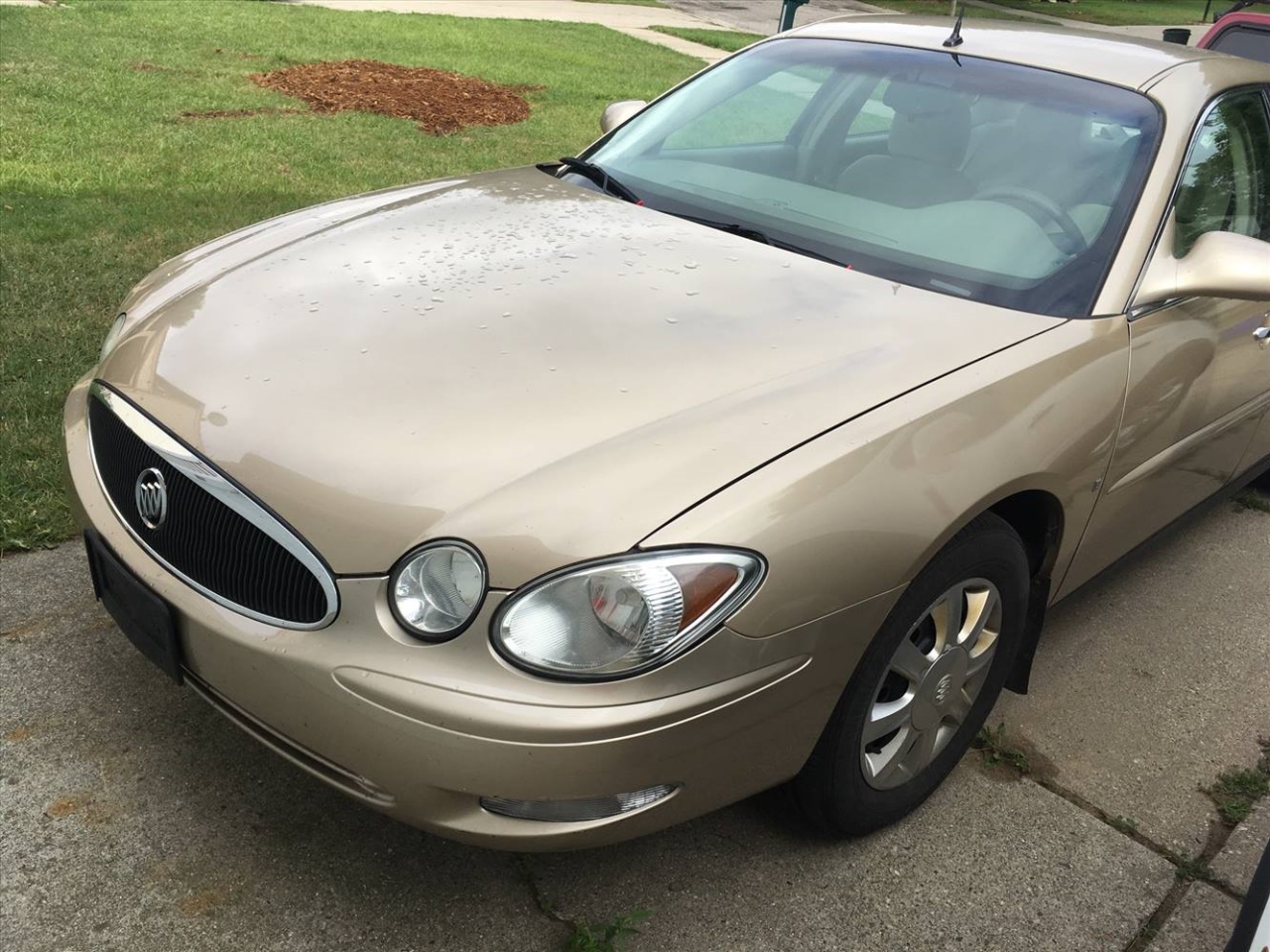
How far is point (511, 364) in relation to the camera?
88.2 inches

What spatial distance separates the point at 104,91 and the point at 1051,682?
8.32 meters

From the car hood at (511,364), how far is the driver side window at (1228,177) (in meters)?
0.72

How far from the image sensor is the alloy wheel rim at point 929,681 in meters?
2.31

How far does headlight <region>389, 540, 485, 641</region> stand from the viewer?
185cm

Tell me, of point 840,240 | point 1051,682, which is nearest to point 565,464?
point 840,240

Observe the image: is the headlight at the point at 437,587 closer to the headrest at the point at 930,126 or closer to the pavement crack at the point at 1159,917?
the pavement crack at the point at 1159,917

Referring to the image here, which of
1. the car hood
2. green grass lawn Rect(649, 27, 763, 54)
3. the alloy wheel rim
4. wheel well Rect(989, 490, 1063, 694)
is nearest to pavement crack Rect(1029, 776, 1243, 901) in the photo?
wheel well Rect(989, 490, 1063, 694)

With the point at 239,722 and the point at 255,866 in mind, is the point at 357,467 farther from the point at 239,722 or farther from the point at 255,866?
the point at 255,866

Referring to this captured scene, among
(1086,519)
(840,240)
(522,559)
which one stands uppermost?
(840,240)

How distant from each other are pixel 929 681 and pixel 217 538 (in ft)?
4.67

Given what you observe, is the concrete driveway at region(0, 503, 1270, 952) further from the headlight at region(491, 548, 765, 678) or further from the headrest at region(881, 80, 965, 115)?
the headrest at region(881, 80, 965, 115)

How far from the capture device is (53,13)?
11680 millimetres

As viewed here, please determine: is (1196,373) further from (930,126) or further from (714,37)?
(714,37)

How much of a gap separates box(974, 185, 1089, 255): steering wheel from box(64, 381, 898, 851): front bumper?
119 cm
